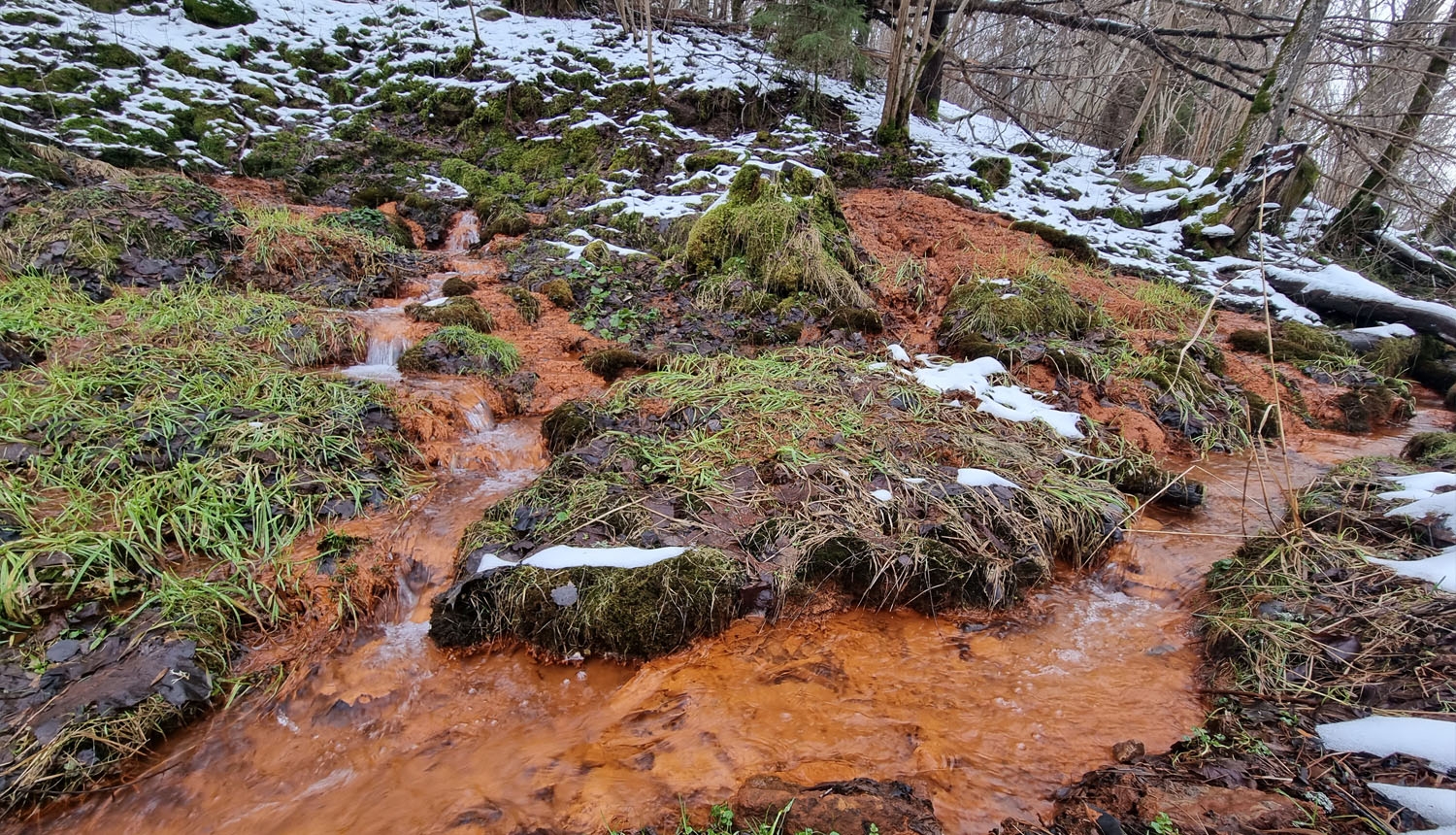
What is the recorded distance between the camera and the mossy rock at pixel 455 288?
631cm

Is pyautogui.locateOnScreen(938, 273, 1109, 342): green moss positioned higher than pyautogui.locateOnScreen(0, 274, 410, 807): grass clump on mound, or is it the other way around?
pyautogui.locateOnScreen(938, 273, 1109, 342): green moss

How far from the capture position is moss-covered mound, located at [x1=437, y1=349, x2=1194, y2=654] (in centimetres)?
298

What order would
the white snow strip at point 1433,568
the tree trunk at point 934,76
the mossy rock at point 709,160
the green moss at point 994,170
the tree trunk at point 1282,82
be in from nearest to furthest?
1. the white snow strip at point 1433,568
2. the tree trunk at point 1282,82
3. the mossy rock at point 709,160
4. the green moss at point 994,170
5. the tree trunk at point 934,76

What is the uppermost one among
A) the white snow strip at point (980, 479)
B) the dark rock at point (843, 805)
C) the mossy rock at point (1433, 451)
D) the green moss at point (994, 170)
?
the green moss at point (994, 170)

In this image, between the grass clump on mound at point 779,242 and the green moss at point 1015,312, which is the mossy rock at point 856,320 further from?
the green moss at point 1015,312

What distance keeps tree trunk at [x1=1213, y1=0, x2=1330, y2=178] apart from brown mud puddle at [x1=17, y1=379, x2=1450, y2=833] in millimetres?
9262

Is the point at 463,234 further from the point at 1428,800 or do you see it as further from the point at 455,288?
the point at 1428,800

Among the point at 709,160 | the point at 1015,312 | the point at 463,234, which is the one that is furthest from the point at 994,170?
the point at 463,234

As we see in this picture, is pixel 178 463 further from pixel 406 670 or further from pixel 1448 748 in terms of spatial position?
pixel 1448 748

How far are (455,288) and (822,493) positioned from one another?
502cm

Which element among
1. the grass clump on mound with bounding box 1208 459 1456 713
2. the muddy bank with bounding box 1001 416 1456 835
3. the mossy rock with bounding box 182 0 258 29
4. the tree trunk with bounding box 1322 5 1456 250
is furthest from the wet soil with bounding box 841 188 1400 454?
the mossy rock with bounding box 182 0 258 29

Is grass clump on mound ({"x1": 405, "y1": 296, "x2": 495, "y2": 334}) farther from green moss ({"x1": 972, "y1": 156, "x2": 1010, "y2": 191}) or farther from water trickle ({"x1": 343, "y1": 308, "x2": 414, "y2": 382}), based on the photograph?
green moss ({"x1": 972, "y1": 156, "x2": 1010, "y2": 191})

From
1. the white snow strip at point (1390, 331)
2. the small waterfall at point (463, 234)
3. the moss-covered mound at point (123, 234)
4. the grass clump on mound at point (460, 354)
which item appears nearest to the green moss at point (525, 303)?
the grass clump on mound at point (460, 354)

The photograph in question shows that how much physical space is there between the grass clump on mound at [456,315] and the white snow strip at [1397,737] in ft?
20.0
